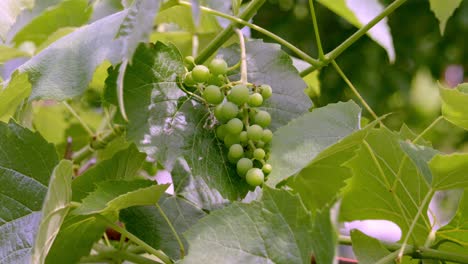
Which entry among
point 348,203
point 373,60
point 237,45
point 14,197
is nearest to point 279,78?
point 237,45

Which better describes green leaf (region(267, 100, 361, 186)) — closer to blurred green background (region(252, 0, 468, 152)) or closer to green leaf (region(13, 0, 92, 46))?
green leaf (region(13, 0, 92, 46))

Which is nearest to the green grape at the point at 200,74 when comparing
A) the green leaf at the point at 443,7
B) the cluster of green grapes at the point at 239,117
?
the cluster of green grapes at the point at 239,117

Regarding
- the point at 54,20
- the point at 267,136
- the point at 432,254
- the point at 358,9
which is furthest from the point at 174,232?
the point at 54,20

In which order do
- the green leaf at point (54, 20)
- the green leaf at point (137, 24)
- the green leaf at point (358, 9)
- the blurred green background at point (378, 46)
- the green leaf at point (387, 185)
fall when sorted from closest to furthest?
the green leaf at point (137, 24) → the green leaf at point (387, 185) → the green leaf at point (358, 9) → the green leaf at point (54, 20) → the blurred green background at point (378, 46)

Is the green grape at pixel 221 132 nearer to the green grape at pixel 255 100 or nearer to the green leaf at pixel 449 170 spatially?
the green grape at pixel 255 100

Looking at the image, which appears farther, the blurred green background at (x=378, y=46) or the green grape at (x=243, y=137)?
the blurred green background at (x=378, y=46)

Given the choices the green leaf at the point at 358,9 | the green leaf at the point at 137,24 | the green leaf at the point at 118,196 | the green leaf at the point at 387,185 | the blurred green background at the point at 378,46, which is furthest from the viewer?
the blurred green background at the point at 378,46
